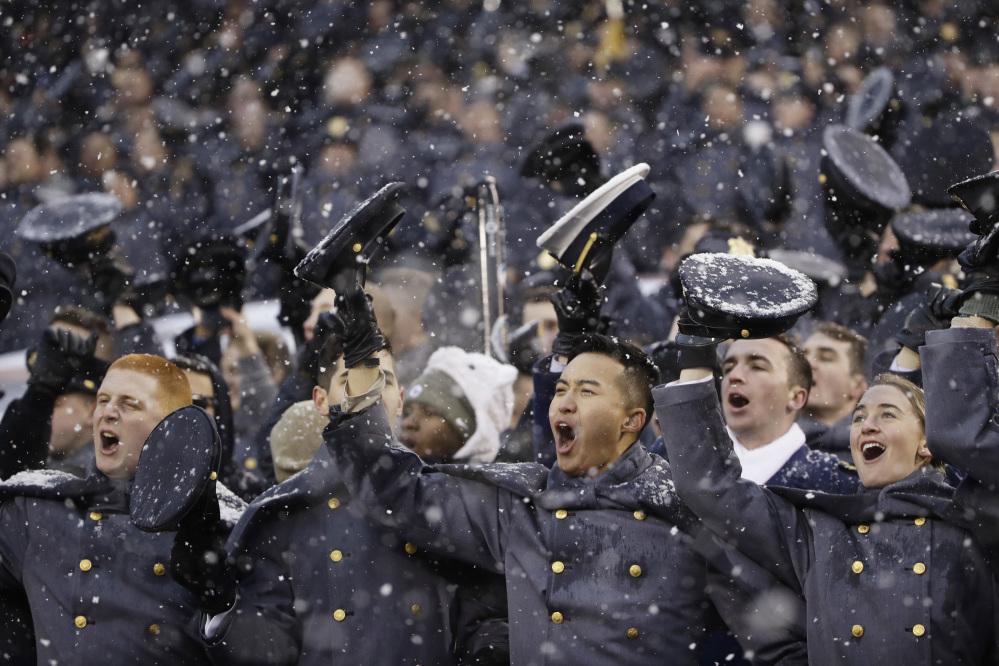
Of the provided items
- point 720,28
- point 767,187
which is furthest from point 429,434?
point 720,28

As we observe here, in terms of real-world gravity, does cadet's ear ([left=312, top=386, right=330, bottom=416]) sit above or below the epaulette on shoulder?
above

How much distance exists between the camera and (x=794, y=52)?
7.57 metres

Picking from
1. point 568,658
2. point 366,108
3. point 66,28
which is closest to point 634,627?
point 568,658

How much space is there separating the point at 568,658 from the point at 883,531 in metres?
0.80

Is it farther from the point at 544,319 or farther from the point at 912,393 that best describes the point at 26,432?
the point at 912,393

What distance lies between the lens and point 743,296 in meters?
2.57

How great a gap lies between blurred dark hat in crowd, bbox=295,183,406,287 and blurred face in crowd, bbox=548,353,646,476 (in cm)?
62

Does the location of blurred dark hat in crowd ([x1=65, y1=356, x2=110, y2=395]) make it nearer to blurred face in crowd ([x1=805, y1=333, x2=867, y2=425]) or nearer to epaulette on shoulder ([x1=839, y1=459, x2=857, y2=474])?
epaulette on shoulder ([x1=839, y1=459, x2=857, y2=474])

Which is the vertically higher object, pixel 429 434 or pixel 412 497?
pixel 412 497

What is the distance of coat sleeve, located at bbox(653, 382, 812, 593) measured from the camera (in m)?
2.61

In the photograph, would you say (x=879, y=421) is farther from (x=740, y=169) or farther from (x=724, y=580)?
(x=740, y=169)

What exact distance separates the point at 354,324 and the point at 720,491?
993mm

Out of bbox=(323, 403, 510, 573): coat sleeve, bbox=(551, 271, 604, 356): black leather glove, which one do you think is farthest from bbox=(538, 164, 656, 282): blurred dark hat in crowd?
bbox=(323, 403, 510, 573): coat sleeve

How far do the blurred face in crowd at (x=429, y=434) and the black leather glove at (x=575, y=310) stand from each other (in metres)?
0.74
